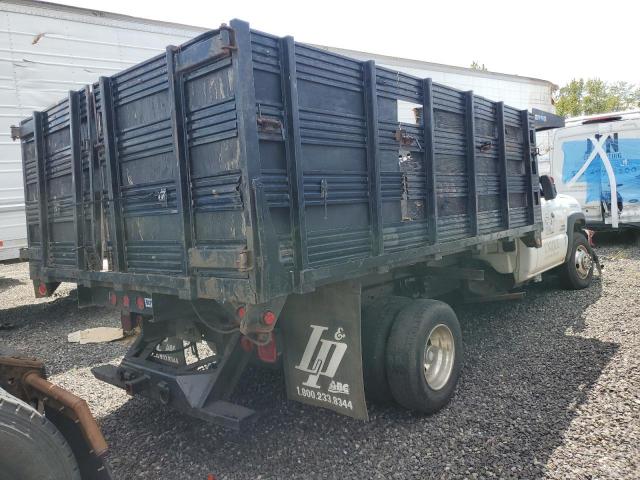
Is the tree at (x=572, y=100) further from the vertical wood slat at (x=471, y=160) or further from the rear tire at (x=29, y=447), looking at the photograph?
the rear tire at (x=29, y=447)

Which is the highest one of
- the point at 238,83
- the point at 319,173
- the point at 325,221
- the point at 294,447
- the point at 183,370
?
the point at 238,83

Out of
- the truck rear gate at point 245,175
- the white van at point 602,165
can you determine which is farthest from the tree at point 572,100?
the truck rear gate at point 245,175

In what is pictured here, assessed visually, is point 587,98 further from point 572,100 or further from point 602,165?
point 602,165

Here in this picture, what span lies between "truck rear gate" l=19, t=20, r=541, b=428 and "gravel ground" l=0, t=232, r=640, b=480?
96 cm

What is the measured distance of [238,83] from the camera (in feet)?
8.47

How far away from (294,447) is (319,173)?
1.81m

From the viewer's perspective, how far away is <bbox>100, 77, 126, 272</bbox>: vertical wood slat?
338 cm

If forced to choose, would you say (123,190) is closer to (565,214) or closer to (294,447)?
(294,447)

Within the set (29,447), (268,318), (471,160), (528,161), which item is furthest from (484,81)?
(29,447)

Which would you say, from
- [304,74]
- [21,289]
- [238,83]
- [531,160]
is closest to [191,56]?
[238,83]

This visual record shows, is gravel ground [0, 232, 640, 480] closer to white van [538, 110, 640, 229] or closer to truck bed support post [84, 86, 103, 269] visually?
truck bed support post [84, 86, 103, 269]

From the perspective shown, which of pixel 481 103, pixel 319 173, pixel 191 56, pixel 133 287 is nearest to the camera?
pixel 191 56

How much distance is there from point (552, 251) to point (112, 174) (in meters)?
5.47

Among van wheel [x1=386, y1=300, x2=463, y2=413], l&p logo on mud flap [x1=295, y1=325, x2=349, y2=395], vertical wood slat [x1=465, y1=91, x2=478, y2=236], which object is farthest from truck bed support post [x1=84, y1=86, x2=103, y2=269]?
vertical wood slat [x1=465, y1=91, x2=478, y2=236]
